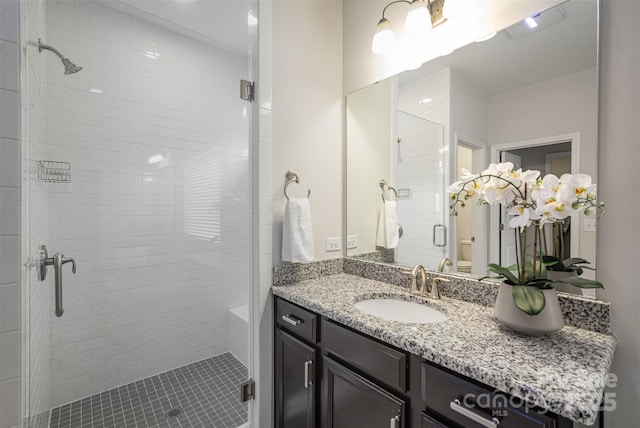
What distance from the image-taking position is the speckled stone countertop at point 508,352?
2.00 feet

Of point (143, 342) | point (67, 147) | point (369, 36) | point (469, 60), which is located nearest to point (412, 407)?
point (469, 60)

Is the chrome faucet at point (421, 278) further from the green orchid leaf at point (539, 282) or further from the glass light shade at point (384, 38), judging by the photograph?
the glass light shade at point (384, 38)

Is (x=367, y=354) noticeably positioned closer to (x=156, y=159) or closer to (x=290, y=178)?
(x=290, y=178)

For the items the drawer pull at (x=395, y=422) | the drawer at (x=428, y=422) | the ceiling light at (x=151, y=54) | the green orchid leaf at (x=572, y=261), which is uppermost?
the ceiling light at (x=151, y=54)

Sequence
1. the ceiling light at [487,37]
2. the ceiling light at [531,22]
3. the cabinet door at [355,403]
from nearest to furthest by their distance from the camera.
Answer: the cabinet door at [355,403] → the ceiling light at [531,22] → the ceiling light at [487,37]

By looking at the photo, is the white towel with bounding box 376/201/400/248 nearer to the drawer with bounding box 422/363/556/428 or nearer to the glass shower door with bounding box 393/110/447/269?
the glass shower door with bounding box 393/110/447/269

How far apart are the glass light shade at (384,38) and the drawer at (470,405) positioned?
148cm

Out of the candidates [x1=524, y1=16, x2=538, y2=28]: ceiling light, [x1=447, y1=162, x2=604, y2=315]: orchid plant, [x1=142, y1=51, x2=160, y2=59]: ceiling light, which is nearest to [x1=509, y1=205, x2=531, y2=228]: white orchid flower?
[x1=447, y1=162, x2=604, y2=315]: orchid plant

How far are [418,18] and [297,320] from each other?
155cm

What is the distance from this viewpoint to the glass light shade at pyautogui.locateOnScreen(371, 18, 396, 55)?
1460 mm

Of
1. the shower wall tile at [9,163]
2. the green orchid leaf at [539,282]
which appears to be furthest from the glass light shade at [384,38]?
the shower wall tile at [9,163]

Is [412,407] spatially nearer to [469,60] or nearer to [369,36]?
[469,60]

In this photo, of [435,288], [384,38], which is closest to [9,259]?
[435,288]

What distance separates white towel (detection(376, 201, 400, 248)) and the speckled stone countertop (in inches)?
18.5
